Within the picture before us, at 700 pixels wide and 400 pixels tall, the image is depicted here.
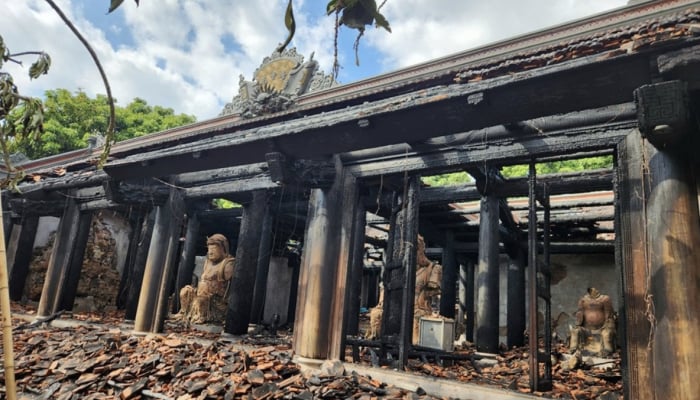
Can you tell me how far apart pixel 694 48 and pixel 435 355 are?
631cm

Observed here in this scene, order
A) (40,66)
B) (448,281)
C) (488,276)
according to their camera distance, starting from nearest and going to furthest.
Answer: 1. (40,66)
2. (488,276)
3. (448,281)

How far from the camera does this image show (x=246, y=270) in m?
9.71

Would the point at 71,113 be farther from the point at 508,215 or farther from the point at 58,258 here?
the point at 508,215

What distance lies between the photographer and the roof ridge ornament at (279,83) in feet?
35.8

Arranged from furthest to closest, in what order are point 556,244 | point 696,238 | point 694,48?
point 556,244 → point 696,238 → point 694,48

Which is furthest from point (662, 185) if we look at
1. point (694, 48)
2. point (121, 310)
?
point (121, 310)

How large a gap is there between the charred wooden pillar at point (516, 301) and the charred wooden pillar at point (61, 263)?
39.6ft

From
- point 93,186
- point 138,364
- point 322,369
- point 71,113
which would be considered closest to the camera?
point 322,369

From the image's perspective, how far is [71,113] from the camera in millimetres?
27594

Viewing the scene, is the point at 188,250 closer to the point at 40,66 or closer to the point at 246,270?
the point at 246,270

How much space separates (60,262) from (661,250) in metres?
12.8

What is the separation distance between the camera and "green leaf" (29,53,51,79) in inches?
109

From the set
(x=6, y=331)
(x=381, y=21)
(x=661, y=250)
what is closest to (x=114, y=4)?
(x=381, y=21)

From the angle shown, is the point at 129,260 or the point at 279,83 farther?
the point at 129,260
